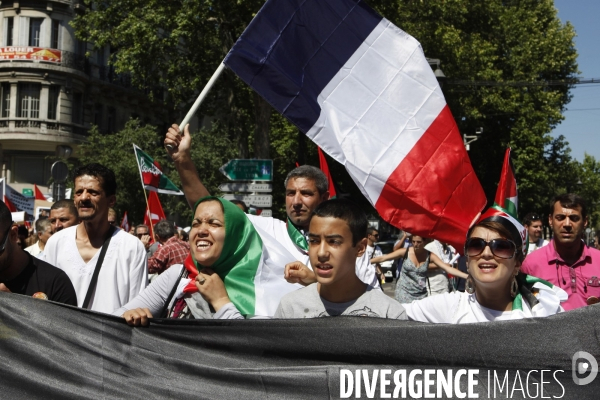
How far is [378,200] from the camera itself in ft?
17.9

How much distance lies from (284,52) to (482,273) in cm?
233

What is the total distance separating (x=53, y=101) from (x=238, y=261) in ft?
128

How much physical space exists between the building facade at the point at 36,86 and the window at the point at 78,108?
28cm

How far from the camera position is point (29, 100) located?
1598 inches

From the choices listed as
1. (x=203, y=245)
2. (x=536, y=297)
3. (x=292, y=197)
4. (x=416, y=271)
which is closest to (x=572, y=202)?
(x=292, y=197)

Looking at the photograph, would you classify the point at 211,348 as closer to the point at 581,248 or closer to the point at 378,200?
the point at 378,200

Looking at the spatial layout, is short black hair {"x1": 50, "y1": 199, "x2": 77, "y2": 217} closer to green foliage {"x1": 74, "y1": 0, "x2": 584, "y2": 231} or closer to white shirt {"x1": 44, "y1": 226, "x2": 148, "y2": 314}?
white shirt {"x1": 44, "y1": 226, "x2": 148, "y2": 314}

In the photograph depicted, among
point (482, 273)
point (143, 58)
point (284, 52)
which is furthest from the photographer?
point (143, 58)

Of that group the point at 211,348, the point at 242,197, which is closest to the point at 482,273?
the point at 211,348

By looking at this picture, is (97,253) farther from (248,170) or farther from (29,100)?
(29,100)

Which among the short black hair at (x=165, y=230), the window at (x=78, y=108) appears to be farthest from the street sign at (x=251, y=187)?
the window at (x=78, y=108)

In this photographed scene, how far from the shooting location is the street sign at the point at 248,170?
16.0 m

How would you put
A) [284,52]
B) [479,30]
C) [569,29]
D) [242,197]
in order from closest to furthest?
[284,52] → [242,197] → [479,30] → [569,29]

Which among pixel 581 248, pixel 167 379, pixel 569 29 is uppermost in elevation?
pixel 569 29
